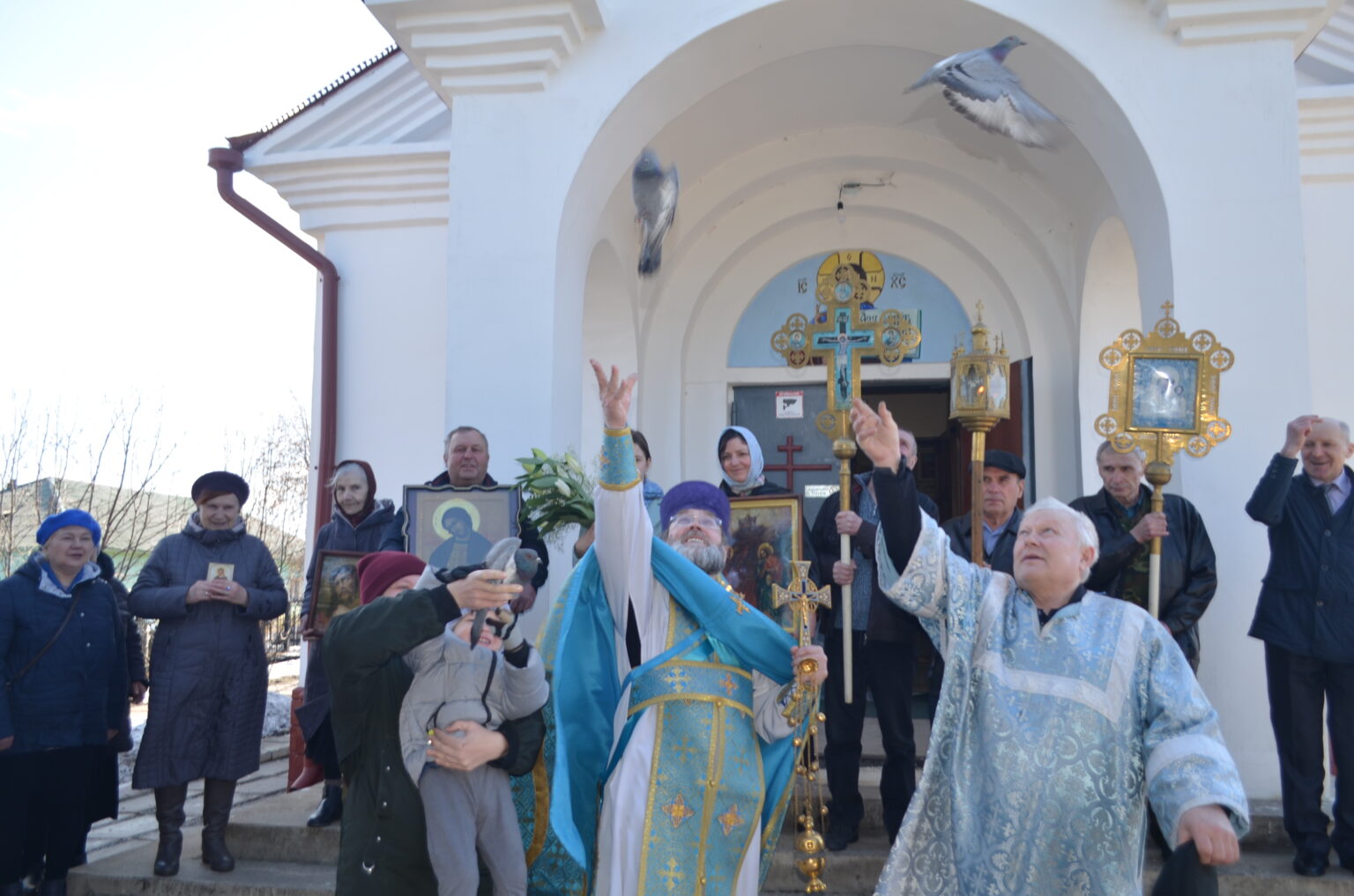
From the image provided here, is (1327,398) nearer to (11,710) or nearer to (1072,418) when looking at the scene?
(1072,418)

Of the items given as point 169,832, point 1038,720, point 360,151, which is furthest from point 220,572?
point 360,151

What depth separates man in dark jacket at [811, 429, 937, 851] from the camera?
14.3ft

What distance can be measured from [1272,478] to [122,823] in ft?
20.8

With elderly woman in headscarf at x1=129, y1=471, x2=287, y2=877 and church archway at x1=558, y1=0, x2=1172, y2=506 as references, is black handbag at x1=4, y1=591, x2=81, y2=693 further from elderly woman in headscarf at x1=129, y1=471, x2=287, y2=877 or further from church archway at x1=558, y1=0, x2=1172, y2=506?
church archway at x1=558, y1=0, x2=1172, y2=506

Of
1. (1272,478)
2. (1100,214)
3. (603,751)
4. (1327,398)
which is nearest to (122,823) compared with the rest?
(603,751)

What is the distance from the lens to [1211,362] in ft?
14.6

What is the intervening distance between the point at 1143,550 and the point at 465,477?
2994 millimetres

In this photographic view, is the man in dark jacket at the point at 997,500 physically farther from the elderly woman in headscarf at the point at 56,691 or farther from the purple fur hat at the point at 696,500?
the elderly woman in headscarf at the point at 56,691

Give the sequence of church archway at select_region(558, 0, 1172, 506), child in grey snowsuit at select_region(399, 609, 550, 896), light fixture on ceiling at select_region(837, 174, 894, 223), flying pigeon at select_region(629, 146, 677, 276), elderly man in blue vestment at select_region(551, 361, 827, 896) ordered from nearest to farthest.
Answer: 1. child in grey snowsuit at select_region(399, 609, 550, 896)
2. elderly man in blue vestment at select_region(551, 361, 827, 896)
3. church archway at select_region(558, 0, 1172, 506)
4. flying pigeon at select_region(629, 146, 677, 276)
5. light fixture on ceiling at select_region(837, 174, 894, 223)

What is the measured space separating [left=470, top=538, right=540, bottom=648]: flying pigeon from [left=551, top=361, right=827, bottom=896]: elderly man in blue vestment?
1.60 feet

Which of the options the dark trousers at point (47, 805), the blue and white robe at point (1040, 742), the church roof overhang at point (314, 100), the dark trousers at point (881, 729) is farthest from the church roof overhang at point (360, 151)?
the blue and white robe at point (1040, 742)

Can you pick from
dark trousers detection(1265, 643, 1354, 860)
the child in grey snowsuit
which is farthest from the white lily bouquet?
dark trousers detection(1265, 643, 1354, 860)

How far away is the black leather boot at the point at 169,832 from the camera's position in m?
4.53

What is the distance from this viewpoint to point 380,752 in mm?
3076
